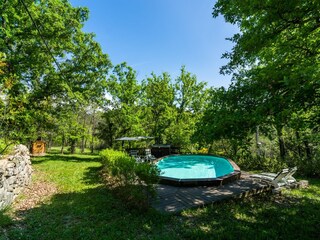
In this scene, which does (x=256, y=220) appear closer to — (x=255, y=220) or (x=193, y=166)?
(x=255, y=220)

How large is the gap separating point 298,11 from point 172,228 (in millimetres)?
5229

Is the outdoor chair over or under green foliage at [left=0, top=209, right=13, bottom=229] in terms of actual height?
over

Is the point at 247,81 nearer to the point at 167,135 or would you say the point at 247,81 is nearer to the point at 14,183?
the point at 14,183

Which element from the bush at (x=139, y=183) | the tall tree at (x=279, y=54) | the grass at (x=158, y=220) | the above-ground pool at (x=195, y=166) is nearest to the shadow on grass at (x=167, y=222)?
the grass at (x=158, y=220)

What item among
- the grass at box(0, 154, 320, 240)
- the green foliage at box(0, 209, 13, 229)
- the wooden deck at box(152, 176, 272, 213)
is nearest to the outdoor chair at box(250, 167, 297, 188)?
the wooden deck at box(152, 176, 272, 213)

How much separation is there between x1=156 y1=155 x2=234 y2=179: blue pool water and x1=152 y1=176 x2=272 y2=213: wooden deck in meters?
3.68

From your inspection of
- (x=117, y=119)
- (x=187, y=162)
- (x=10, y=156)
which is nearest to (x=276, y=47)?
(x=10, y=156)

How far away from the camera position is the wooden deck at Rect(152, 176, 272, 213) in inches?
215

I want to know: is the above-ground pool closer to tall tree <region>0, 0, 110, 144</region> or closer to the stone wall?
the stone wall

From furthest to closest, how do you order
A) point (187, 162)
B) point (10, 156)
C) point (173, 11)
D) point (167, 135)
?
point (167, 135)
point (187, 162)
point (173, 11)
point (10, 156)

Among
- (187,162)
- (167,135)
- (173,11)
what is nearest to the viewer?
(173,11)

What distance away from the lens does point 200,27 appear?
9.69 metres

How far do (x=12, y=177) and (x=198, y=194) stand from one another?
20.3 feet

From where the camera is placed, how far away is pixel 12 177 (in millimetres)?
6043
